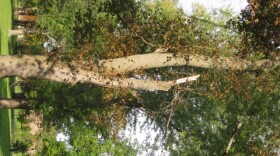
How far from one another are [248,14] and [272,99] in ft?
30.7

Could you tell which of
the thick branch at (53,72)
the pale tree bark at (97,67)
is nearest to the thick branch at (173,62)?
the pale tree bark at (97,67)

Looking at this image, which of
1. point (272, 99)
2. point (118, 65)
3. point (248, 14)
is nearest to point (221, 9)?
point (272, 99)

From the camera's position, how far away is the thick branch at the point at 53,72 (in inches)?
460

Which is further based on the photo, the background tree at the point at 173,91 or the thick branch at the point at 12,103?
the thick branch at the point at 12,103

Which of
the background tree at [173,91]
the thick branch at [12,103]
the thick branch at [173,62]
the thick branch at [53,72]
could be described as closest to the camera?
the thick branch at [53,72]

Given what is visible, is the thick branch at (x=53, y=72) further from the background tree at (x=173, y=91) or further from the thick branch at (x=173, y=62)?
the thick branch at (x=173, y=62)

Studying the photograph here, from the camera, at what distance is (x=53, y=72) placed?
1219 centimetres

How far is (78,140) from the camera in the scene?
2253 centimetres

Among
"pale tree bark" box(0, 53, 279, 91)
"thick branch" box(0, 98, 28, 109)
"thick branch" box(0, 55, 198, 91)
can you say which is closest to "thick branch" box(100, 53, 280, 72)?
"pale tree bark" box(0, 53, 279, 91)

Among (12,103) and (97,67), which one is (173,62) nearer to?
(97,67)

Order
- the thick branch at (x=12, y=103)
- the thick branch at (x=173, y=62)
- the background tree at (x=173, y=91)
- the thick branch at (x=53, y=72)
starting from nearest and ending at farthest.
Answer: the thick branch at (x=53, y=72) → the thick branch at (x=173, y=62) → the background tree at (x=173, y=91) → the thick branch at (x=12, y=103)

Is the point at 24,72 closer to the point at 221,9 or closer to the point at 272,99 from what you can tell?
the point at 272,99

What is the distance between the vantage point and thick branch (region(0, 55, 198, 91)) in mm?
11695

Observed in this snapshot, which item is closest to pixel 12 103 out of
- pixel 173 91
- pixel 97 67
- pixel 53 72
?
pixel 173 91
